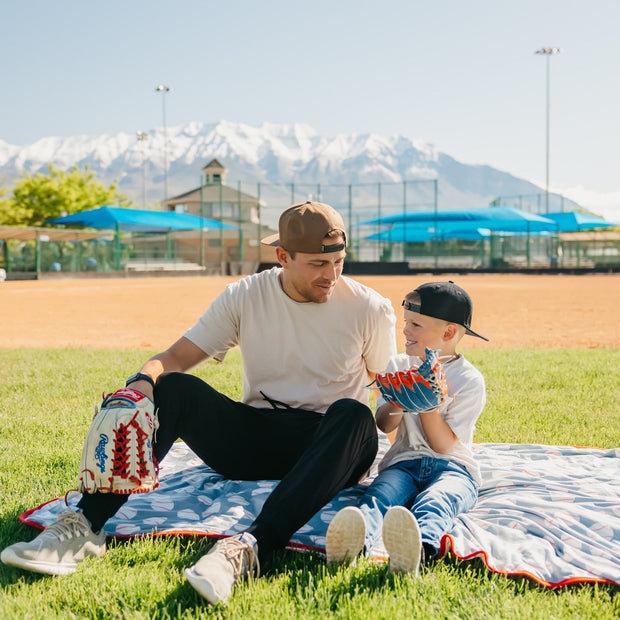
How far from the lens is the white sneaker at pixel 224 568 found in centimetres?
208

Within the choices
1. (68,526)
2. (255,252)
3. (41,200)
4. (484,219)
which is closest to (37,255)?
(41,200)

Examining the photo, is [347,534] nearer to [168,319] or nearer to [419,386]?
[419,386]

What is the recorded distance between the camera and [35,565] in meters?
2.28

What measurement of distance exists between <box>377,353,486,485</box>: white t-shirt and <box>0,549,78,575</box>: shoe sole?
1287 mm

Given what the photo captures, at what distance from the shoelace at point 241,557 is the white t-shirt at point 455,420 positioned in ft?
2.80

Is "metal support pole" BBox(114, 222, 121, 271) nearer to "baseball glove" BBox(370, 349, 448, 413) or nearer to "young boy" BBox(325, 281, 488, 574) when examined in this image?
"young boy" BBox(325, 281, 488, 574)

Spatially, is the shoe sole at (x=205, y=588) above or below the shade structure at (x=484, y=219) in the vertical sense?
below

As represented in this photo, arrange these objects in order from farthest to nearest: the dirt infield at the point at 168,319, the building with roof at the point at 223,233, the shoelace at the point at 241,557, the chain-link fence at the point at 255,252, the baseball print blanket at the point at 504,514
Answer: the building with roof at the point at 223,233
the chain-link fence at the point at 255,252
the dirt infield at the point at 168,319
the baseball print blanket at the point at 504,514
the shoelace at the point at 241,557

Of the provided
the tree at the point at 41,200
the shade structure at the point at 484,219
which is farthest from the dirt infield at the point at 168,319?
the tree at the point at 41,200

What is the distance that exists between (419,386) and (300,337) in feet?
2.17

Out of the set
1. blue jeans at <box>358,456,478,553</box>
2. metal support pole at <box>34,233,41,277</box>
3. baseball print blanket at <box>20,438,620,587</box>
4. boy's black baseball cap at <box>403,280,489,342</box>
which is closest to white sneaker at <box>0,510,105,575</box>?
baseball print blanket at <box>20,438,620,587</box>

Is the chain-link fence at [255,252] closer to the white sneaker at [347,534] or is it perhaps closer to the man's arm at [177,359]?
the man's arm at [177,359]

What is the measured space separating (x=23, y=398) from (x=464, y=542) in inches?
157

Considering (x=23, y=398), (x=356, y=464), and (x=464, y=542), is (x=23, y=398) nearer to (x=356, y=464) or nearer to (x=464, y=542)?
(x=356, y=464)
